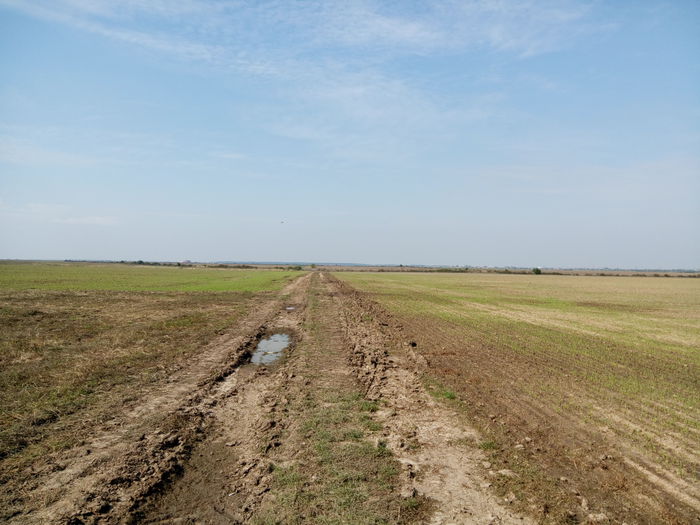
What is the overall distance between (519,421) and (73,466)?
8142 millimetres

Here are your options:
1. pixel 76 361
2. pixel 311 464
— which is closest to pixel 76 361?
pixel 76 361

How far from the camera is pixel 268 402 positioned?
904 centimetres

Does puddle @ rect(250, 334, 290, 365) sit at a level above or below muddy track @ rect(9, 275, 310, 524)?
below

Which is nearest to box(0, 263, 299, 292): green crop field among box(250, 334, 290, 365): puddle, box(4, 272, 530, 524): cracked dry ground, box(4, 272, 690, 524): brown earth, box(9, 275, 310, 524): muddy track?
box(250, 334, 290, 365): puddle

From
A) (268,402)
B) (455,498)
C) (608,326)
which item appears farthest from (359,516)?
(608,326)

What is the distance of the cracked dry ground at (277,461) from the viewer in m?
4.90

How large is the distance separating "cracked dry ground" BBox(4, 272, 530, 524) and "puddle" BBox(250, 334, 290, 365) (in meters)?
2.38

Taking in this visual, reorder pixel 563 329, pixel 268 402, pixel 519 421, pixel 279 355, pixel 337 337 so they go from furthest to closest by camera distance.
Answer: pixel 563 329 → pixel 337 337 → pixel 279 355 → pixel 268 402 → pixel 519 421

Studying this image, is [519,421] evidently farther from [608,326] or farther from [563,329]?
[608,326]

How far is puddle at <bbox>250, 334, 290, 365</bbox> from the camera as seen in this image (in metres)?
13.5

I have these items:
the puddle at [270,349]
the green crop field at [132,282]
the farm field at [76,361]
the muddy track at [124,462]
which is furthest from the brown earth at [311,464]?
the green crop field at [132,282]

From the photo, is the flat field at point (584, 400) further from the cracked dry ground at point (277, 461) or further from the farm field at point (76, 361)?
the farm field at point (76, 361)

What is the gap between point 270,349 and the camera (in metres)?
15.2

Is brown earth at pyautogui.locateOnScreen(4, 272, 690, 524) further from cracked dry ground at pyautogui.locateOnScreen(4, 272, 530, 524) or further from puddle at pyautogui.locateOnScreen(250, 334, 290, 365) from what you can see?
puddle at pyautogui.locateOnScreen(250, 334, 290, 365)
